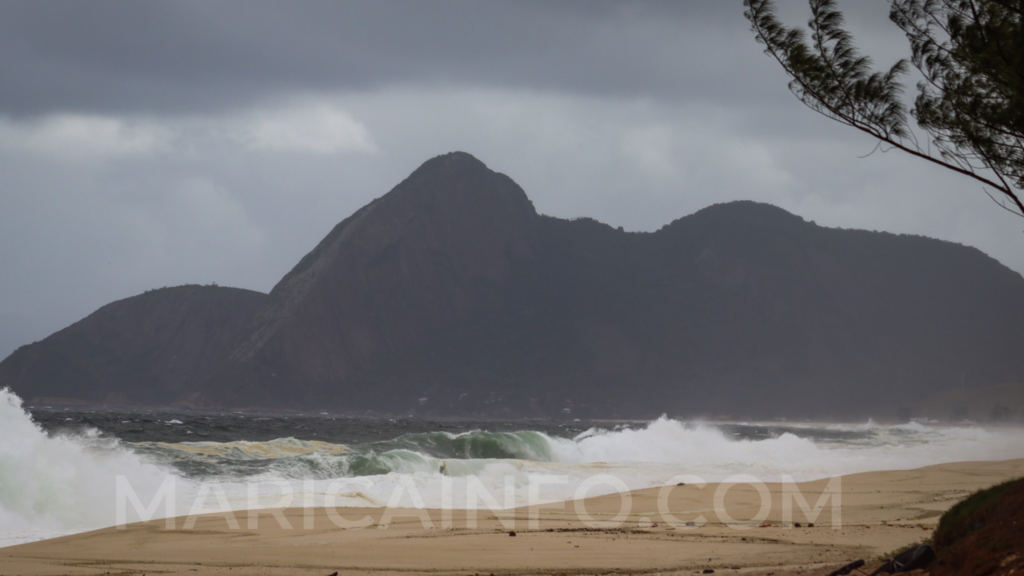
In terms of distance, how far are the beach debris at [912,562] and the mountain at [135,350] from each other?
138 metres

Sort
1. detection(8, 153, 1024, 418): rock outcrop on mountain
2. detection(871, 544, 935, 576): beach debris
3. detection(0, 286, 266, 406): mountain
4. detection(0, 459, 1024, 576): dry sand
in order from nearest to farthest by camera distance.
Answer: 1. detection(871, 544, 935, 576): beach debris
2. detection(0, 459, 1024, 576): dry sand
3. detection(8, 153, 1024, 418): rock outcrop on mountain
4. detection(0, 286, 266, 406): mountain

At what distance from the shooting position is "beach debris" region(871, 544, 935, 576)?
17.8 feet

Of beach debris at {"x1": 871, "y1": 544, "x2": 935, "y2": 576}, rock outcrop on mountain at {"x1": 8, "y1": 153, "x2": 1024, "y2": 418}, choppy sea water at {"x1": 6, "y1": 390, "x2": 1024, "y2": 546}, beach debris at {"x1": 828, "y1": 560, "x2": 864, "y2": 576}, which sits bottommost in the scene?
choppy sea water at {"x1": 6, "y1": 390, "x2": 1024, "y2": 546}

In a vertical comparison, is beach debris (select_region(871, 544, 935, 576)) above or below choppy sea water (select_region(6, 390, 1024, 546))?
above

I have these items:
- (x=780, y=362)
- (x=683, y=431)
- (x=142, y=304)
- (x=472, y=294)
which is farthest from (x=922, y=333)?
(x=142, y=304)

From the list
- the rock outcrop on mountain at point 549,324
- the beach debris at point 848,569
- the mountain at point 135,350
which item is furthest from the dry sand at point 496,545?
the mountain at point 135,350

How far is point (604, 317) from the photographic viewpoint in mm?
140375

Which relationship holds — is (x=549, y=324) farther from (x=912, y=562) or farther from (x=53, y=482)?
(x=912, y=562)

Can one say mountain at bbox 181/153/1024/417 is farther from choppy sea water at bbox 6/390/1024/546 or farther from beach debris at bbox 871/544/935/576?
beach debris at bbox 871/544/935/576

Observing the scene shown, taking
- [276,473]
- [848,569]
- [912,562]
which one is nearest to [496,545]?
[848,569]

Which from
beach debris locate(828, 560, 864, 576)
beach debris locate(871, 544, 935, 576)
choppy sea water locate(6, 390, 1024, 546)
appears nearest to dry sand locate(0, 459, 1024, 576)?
beach debris locate(828, 560, 864, 576)

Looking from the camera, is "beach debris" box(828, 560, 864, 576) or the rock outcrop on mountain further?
the rock outcrop on mountain

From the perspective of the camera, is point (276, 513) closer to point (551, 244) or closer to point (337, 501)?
point (337, 501)

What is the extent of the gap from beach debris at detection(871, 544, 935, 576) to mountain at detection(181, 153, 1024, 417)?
114 meters
